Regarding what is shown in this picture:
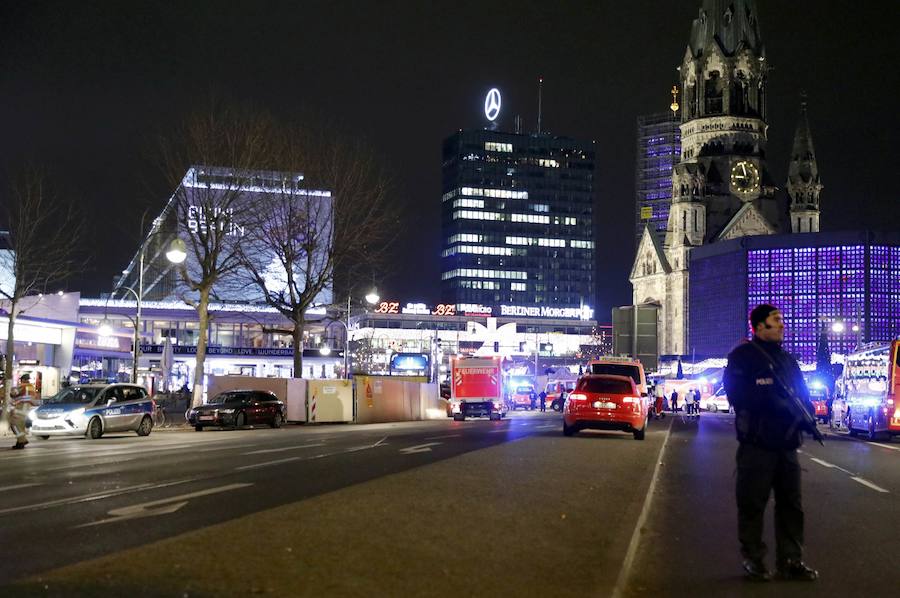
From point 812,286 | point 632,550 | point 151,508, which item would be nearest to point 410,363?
point 151,508

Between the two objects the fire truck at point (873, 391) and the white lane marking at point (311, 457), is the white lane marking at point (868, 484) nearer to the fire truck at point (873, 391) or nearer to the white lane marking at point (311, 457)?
the white lane marking at point (311, 457)

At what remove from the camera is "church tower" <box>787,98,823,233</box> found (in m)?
151

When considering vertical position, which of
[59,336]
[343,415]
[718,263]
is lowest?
[343,415]

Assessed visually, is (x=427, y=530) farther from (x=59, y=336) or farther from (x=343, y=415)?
(x=59, y=336)

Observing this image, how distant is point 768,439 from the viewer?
26.0ft

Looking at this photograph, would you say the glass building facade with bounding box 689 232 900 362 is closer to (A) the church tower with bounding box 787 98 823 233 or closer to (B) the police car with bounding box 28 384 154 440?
(A) the church tower with bounding box 787 98 823 233

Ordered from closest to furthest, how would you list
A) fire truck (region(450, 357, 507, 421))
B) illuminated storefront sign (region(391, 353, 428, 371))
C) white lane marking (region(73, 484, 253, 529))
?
1. white lane marking (region(73, 484, 253, 529))
2. fire truck (region(450, 357, 507, 421))
3. illuminated storefront sign (region(391, 353, 428, 371))

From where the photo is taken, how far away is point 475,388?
2111 inches

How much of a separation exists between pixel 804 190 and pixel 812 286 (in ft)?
76.1

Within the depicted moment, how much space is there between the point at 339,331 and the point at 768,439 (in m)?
117

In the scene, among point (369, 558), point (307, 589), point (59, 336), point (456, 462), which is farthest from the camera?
point (59, 336)

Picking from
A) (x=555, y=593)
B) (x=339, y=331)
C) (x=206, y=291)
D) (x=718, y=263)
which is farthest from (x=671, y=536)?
(x=718, y=263)

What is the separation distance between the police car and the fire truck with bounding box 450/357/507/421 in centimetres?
2403

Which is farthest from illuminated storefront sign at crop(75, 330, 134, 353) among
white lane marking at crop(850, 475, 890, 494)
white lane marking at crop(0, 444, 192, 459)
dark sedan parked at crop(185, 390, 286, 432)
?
white lane marking at crop(850, 475, 890, 494)
